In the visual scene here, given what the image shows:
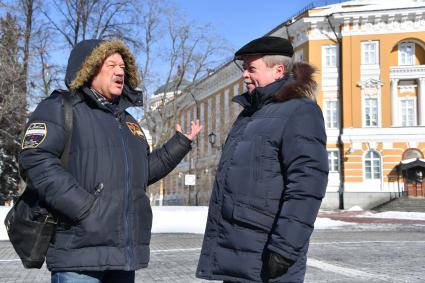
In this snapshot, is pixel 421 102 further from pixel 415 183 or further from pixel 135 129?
pixel 135 129

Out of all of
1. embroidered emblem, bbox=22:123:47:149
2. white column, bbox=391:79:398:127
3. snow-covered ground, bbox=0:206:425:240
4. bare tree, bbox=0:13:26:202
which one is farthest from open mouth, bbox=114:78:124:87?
white column, bbox=391:79:398:127

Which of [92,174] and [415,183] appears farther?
[415,183]

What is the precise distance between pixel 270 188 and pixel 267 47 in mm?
847

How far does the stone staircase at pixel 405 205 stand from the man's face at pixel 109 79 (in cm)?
3473

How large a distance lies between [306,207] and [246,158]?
0.44 metres

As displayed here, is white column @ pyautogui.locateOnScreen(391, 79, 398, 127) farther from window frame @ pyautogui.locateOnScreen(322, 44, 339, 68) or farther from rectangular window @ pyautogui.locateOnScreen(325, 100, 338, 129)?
window frame @ pyautogui.locateOnScreen(322, 44, 339, 68)

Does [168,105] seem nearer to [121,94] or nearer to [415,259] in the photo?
[415,259]

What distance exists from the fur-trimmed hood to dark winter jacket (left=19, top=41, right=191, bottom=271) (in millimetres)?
918

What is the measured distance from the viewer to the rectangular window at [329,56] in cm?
4050

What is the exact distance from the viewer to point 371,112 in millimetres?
39719

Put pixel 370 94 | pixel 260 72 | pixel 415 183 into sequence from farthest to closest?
pixel 370 94, pixel 415 183, pixel 260 72

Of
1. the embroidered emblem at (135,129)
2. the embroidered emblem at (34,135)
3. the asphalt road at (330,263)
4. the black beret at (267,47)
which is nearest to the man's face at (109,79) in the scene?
the embroidered emblem at (135,129)

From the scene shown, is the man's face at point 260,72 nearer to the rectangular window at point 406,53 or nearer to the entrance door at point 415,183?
the entrance door at point 415,183

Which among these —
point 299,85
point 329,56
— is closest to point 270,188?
point 299,85
